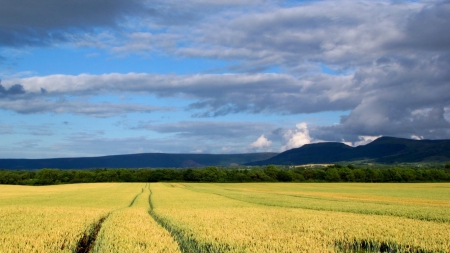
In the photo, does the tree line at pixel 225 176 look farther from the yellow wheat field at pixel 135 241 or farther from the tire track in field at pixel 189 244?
the yellow wheat field at pixel 135 241

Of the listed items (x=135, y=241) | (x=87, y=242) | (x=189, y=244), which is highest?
(x=135, y=241)

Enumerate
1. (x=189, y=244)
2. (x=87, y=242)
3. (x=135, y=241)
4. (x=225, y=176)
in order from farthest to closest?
(x=225, y=176) < (x=87, y=242) < (x=189, y=244) < (x=135, y=241)

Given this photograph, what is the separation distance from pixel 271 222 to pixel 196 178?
107940mm

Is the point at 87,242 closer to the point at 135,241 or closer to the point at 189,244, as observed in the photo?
the point at 135,241

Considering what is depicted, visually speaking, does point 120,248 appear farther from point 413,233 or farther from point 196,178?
point 196,178

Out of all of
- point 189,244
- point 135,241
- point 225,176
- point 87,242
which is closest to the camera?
point 135,241

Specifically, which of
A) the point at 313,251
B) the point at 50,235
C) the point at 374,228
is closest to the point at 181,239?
the point at 50,235

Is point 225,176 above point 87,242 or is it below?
below

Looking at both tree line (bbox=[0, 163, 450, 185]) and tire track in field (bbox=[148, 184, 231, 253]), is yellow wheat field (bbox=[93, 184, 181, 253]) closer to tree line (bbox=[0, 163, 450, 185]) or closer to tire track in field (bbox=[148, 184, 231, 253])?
tire track in field (bbox=[148, 184, 231, 253])

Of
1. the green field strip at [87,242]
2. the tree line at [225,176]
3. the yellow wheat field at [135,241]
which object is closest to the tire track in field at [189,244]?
the yellow wheat field at [135,241]

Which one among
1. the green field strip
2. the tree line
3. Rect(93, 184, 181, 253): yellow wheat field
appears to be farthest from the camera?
the tree line

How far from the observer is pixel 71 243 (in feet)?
39.9

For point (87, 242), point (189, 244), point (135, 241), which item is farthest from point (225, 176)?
point (135, 241)

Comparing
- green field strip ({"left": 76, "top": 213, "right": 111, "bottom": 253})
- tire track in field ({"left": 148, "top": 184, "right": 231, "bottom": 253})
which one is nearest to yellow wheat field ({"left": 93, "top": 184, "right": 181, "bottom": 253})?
tire track in field ({"left": 148, "top": 184, "right": 231, "bottom": 253})
